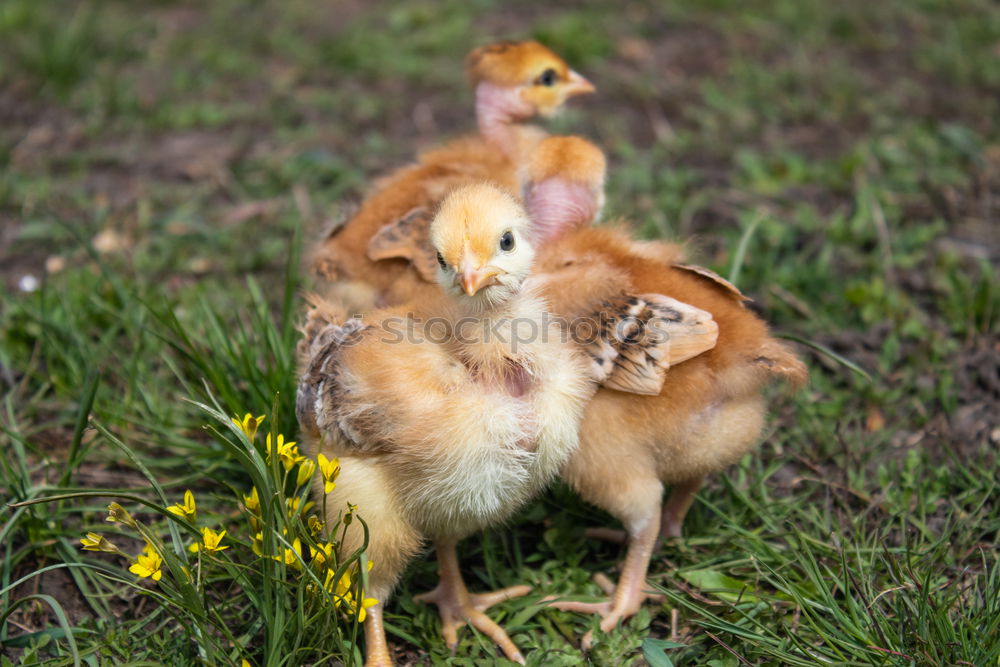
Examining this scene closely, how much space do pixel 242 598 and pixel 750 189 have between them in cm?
336

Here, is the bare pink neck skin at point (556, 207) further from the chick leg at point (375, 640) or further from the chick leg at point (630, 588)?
the chick leg at point (375, 640)

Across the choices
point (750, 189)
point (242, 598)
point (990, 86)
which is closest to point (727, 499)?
point (242, 598)

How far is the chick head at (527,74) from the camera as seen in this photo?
155 inches

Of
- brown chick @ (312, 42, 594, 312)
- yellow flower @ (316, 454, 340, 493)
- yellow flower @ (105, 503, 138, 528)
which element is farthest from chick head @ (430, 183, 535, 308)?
yellow flower @ (105, 503, 138, 528)

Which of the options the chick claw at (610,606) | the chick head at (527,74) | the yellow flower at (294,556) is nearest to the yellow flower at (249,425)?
the yellow flower at (294,556)

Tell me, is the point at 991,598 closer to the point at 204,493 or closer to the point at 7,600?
the point at 204,493

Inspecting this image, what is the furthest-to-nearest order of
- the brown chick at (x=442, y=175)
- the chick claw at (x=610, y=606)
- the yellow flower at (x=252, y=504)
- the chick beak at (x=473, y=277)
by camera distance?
the brown chick at (x=442, y=175)
the chick claw at (x=610, y=606)
the yellow flower at (x=252, y=504)
the chick beak at (x=473, y=277)

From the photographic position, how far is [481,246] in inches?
94.7

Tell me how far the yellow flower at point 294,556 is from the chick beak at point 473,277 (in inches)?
31.1

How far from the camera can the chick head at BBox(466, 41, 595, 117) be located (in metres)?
3.94

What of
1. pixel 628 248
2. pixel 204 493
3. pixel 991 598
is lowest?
pixel 204 493

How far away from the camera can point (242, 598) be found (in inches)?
110

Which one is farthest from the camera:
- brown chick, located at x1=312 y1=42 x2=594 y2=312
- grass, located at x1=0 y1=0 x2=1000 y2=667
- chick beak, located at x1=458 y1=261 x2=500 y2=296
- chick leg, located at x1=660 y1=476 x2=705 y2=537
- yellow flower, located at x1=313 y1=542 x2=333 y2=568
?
brown chick, located at x1=312 y1=42 x2=594 y2=312

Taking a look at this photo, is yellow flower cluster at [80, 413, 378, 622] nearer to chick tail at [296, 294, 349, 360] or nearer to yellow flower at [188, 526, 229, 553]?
yellow flower at [188, 526, 229, 553]
